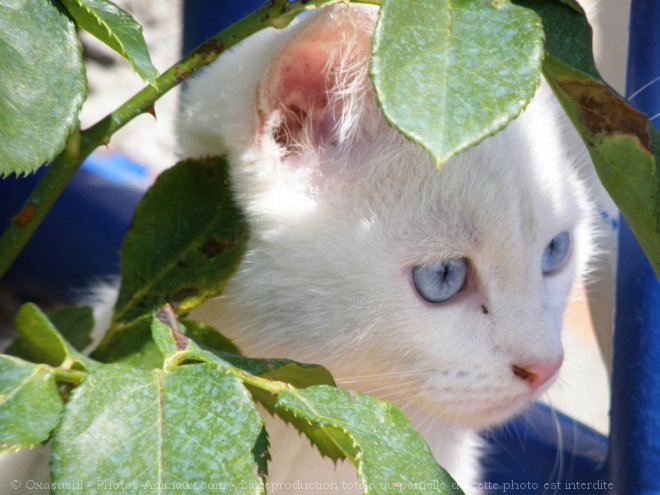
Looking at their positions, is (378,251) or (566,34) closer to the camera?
→ (566,34)

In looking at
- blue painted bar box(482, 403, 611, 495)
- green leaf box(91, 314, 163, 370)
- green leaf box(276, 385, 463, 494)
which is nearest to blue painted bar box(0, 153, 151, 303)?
blue painted bar box(482, 403, 611, 495)

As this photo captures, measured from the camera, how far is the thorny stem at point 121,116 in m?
0.60

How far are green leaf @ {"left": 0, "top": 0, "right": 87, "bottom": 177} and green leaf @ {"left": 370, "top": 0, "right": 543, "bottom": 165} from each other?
7.8 inches

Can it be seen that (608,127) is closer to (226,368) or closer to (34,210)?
(226,368)

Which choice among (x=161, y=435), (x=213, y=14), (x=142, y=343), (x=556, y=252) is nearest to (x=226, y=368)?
(x=161, y=435)

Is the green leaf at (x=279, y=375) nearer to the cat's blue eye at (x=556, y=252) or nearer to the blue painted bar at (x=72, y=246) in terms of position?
the cat's blue eye at (x=556, y=252)

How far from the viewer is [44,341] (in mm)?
677

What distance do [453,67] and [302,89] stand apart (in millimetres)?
426

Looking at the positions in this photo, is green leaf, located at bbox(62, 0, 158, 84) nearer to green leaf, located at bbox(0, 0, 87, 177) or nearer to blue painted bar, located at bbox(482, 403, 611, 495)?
green leaf, located at bbox(0, 0, 87, 177)

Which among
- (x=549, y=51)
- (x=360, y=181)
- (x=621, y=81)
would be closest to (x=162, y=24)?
(x=621, y=81)

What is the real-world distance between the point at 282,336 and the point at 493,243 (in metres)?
0.24

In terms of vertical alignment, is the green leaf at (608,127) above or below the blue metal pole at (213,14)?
above

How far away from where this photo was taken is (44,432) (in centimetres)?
50

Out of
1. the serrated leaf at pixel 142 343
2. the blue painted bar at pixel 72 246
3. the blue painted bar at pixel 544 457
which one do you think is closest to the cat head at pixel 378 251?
the serrated leaf at pixel 142 343
